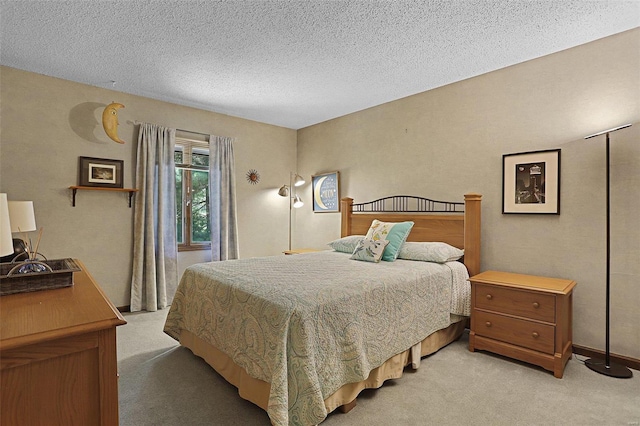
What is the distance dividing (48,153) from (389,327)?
373 centimetres

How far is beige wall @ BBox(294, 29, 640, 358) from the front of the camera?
249 cm

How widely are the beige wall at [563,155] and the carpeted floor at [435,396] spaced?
720 mm

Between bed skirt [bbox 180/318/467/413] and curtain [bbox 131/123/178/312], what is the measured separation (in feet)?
4.64

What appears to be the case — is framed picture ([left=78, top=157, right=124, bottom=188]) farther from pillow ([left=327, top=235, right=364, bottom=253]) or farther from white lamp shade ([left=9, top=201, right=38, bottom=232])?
pillow ([left=327, top=235, right=364, bottom=253])

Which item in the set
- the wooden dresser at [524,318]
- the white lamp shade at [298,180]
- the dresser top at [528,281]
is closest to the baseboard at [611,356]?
the wooden dresser at [524,318]

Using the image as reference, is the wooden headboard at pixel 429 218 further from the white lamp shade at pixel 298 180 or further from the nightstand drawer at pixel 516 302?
the white lamp shade at pixel 298 180

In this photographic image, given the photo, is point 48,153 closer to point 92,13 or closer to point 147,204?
point 147,204

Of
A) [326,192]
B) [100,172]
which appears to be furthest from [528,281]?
[100,172]

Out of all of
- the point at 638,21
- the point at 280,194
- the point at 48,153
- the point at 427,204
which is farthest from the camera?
the point at 280,194

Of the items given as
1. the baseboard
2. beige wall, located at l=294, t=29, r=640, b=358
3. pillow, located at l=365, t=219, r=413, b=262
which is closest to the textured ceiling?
beige wall, located at l=294, t=29, r=640, b=358

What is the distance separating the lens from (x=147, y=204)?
3.91 metres

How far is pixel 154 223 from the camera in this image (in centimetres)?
398

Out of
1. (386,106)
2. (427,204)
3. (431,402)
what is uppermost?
(386,106)

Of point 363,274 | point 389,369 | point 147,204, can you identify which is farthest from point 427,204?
point 147,204
